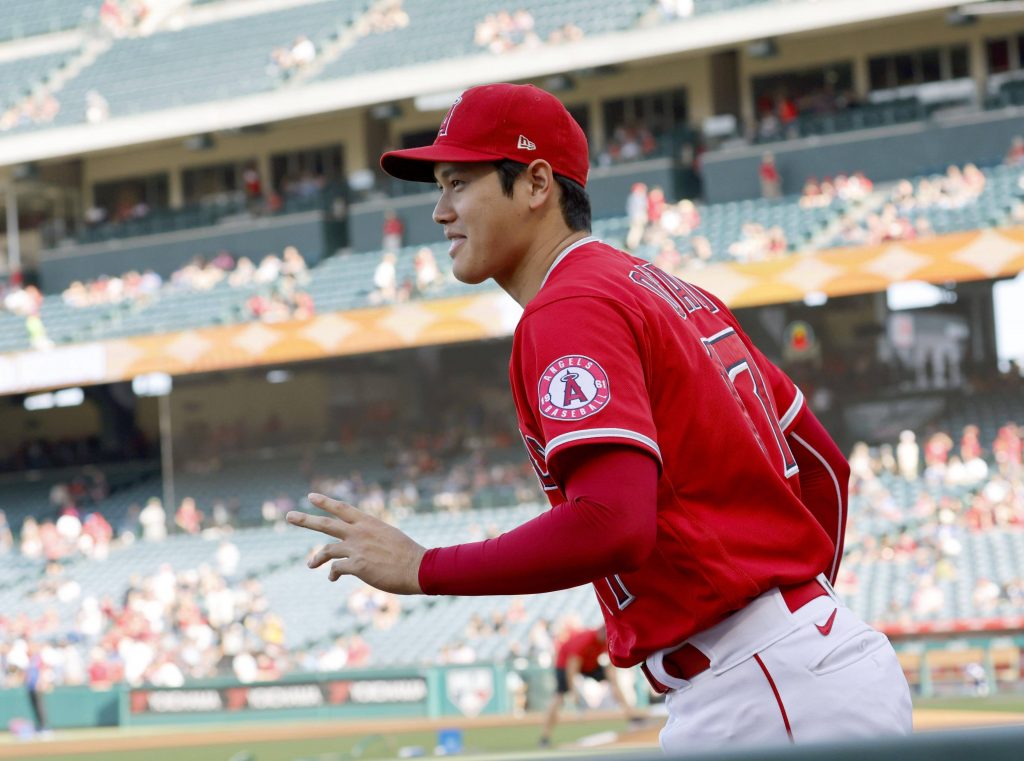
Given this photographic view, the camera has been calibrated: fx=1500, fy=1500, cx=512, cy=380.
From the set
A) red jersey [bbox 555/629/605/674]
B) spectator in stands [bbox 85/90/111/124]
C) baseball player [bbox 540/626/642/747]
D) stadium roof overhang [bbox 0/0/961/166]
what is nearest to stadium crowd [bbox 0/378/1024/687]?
baseball player [bbox 540/626/642/747]

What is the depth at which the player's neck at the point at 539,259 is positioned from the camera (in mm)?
2701

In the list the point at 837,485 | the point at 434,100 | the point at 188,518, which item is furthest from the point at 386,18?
the point at 837,485

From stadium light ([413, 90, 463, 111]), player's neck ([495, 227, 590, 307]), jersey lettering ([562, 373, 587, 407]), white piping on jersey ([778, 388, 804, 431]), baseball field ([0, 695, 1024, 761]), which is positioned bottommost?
baseball field ([0, 695, 1024, 761])

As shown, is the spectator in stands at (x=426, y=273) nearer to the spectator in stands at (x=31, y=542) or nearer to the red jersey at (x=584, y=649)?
the spectator in stands at (x=31, y=542)

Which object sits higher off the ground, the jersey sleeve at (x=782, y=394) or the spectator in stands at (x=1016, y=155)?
the jersey sleeve at (x=782, y=394)

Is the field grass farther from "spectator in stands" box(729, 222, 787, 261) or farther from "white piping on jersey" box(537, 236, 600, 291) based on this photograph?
"white piping on jersey" box(537, 236, 600, 291)

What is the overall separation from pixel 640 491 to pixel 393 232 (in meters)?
24.0

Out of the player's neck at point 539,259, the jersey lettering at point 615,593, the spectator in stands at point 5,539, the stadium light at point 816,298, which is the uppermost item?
the player's neck at point 539,259

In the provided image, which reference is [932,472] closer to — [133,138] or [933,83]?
[933,83]

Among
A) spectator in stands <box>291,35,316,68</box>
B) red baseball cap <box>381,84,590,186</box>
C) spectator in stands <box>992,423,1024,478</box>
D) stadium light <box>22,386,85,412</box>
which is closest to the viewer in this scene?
red baseball cap <box>381,84,590,186</box>

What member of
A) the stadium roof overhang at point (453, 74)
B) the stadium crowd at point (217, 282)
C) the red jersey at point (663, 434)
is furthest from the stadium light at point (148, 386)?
the red jersey at point (663, 434)

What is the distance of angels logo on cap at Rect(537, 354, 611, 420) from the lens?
2.27 meters

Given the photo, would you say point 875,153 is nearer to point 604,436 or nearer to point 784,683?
point 784,683

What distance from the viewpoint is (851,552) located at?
58.1 feet
